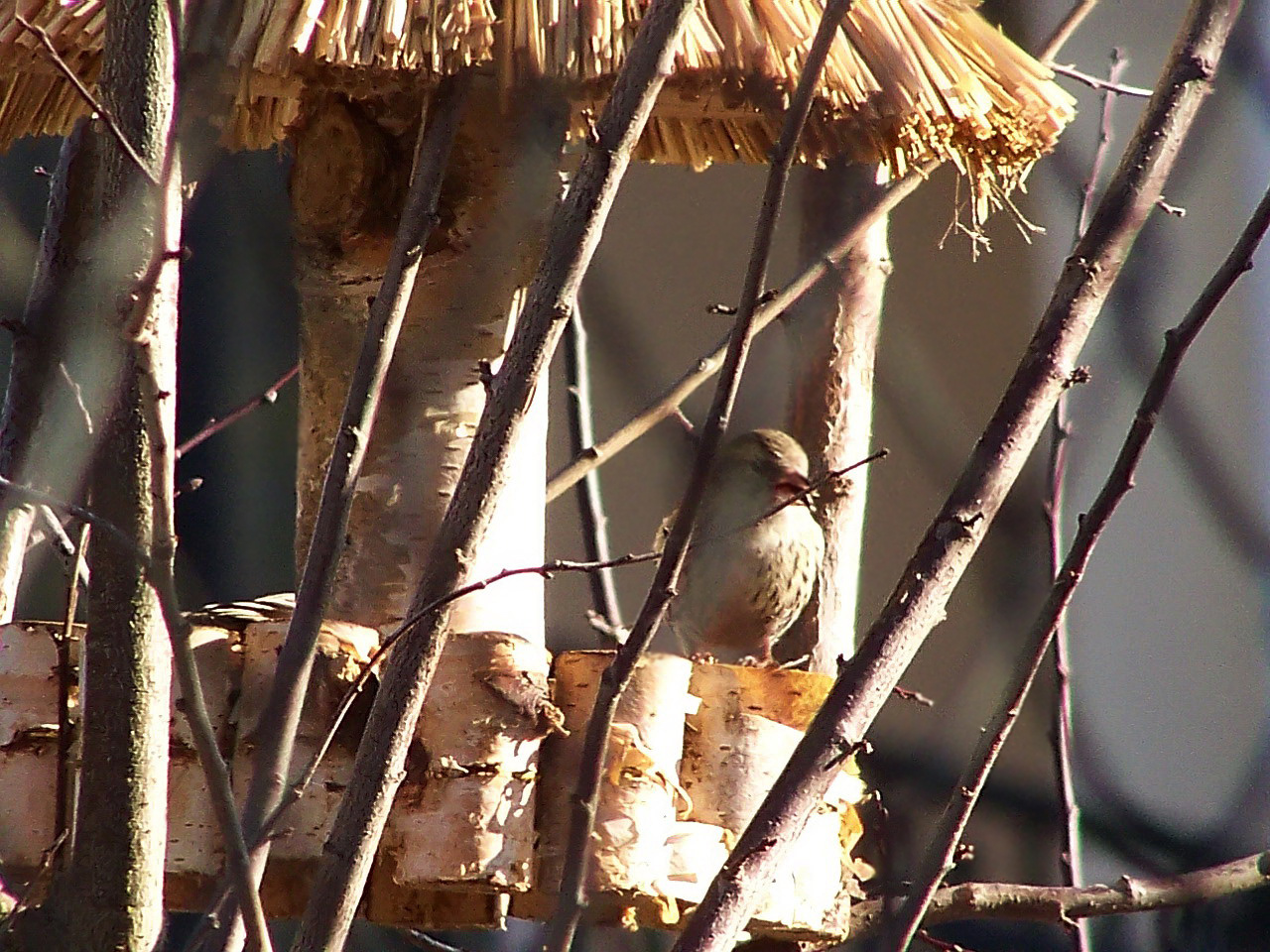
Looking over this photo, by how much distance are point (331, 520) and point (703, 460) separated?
30 centimetres

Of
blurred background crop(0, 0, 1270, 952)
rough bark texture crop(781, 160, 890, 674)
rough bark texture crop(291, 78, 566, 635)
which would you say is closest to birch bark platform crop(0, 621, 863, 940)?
rough bark texture crop(291, 78, 566, 635)

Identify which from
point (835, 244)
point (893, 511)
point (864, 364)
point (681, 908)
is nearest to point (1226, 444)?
point (893, 511)

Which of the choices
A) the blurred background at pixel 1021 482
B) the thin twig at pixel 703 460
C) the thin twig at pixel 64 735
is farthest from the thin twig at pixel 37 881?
the blurred background at pixel 1021 482

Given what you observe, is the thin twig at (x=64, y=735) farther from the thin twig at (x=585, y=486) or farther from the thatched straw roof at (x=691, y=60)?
the thin twig at (x=585, y=486)

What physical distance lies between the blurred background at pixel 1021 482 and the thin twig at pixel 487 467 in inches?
107

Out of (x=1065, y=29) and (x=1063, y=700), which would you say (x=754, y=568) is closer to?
(x=1063, y=700)

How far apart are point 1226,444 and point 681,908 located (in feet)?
10.0

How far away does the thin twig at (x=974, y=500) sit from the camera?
129 centimetres

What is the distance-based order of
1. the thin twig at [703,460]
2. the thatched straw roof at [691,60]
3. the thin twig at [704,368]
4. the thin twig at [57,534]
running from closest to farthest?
1. the thin twig at [703,460]
2. the thatched straw roof at [691,60]
3. the thin twig at [57,534]
4. the thin twig at [704,368]

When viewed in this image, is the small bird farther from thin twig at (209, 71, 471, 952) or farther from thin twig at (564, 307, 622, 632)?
thin twig at (209, 71, 471, 952)

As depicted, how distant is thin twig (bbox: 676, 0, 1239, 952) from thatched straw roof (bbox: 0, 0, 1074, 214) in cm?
48

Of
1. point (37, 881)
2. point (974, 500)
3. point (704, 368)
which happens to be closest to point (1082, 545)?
point (974, 500)

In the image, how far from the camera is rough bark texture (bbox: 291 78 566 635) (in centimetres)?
196

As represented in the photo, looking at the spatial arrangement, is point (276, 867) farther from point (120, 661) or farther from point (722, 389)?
point (722, 389)
